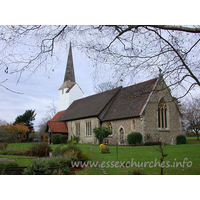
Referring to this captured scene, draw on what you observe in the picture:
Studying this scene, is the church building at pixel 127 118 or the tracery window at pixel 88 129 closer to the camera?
the church building at pixel 127 118

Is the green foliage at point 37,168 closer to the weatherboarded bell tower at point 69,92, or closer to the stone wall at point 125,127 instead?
the stone wall at point 125,127

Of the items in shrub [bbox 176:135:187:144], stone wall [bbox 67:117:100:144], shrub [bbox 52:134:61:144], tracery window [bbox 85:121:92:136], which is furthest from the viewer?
shrub [bbox 52:134:61:144]

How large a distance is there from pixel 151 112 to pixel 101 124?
7.73 m

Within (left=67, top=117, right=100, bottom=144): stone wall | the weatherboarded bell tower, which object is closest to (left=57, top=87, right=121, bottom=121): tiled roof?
(left=67, top=117, right=100, bottom=144): stone wall

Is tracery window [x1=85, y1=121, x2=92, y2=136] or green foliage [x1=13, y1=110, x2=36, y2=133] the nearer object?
tracery window [x1=85, y1=121, x2=92, y2=136]

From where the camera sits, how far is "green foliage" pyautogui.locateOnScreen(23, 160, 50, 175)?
23.5ft

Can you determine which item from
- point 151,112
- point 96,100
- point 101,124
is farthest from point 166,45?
point 96,100

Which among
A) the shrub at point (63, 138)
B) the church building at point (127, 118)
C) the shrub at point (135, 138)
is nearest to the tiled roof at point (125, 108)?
the church building at point (127, 118)

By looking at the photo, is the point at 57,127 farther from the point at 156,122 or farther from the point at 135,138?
the point at 156,122

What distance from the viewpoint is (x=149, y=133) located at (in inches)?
841

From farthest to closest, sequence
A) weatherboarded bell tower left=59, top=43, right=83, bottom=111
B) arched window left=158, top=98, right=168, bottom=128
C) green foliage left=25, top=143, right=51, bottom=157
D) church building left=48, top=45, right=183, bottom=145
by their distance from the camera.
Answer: weatherboarded bell tower left=59, top=43, right=83, bottom=111
arched window left=158, top=98, right=168, bottom=128
church building left=48, top=45, right=183, bottom=145
green foliage left=25, top=143, right=51, bottom=157

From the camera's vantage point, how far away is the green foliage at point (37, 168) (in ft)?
23.5

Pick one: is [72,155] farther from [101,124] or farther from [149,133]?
[101,124]

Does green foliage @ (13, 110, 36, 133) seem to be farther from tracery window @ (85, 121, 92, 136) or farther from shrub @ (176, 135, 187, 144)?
shrub @ (176, 135, 187, 144)
